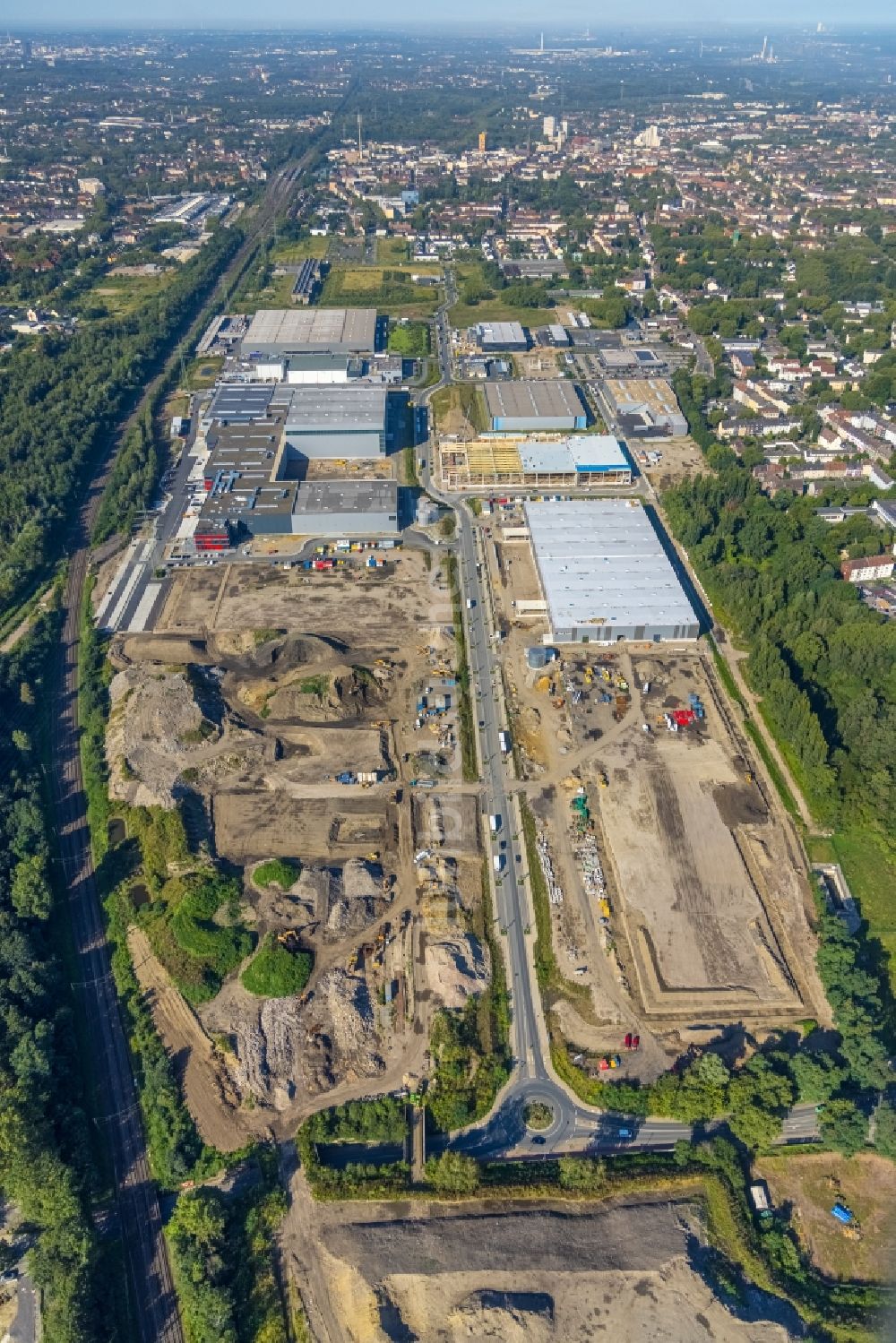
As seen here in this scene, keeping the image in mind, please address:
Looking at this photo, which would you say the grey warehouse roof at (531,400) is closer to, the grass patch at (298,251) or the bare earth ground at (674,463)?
the bare earth ground at (674,463)

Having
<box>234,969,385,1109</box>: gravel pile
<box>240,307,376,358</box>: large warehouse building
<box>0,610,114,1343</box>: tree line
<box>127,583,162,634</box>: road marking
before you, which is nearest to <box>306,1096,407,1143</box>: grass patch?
<box>234,969,385,1109</box>: gravel pile

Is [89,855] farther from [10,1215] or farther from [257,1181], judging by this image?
[257,1181]

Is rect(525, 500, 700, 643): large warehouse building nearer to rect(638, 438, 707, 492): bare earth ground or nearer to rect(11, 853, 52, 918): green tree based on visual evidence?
rect(638, 438, 707, 492): bare earth ground

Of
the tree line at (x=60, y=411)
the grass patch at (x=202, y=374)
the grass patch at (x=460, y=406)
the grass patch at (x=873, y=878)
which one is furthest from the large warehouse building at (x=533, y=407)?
the grass patch at (x=873, y=878)

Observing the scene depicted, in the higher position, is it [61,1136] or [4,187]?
[4,187]

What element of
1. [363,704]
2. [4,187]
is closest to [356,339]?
[363,704]

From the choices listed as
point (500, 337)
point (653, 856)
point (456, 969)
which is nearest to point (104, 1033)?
point (456, 969)
